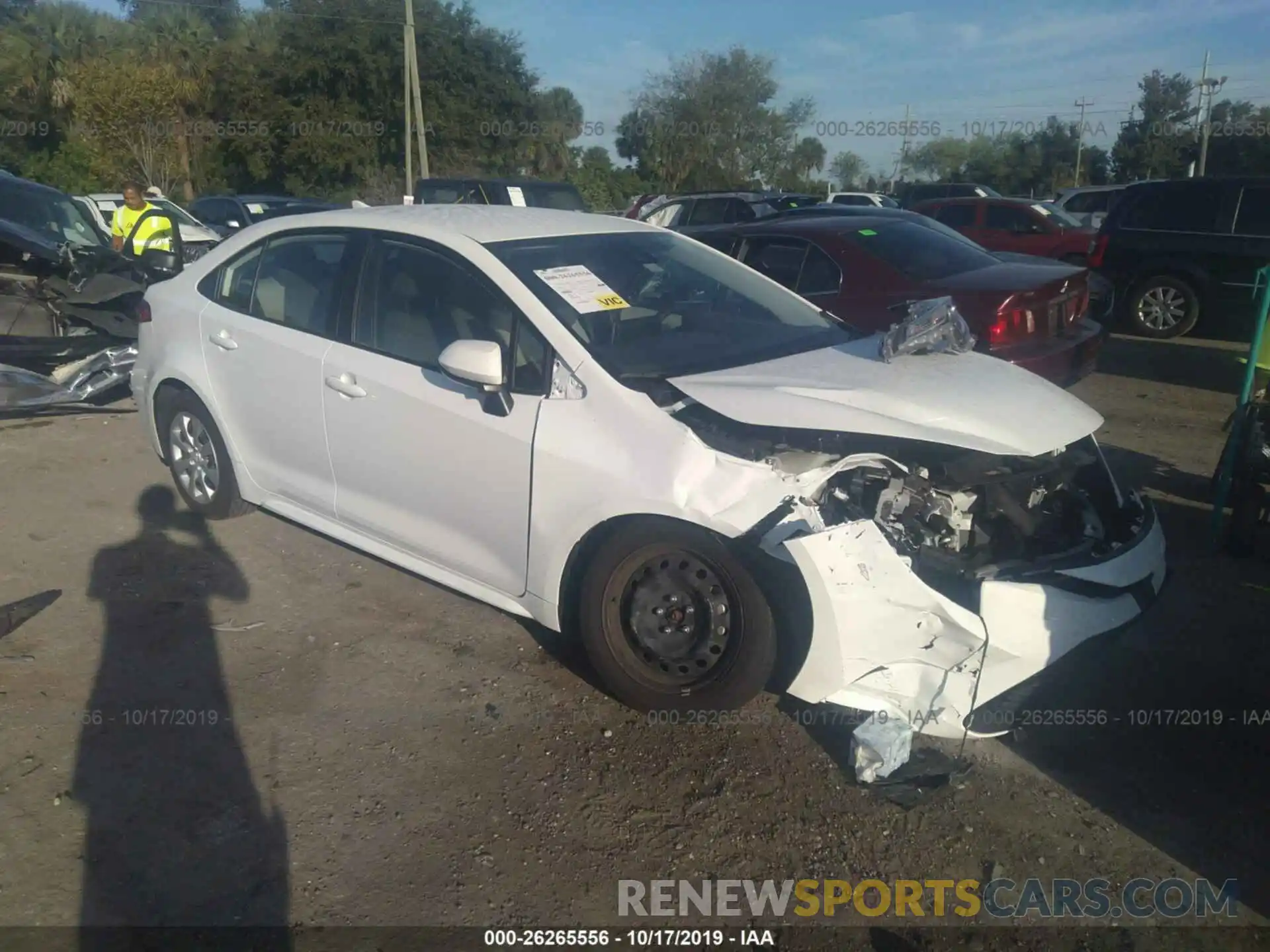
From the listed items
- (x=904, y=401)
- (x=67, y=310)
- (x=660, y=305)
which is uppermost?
(x=660, y=305)

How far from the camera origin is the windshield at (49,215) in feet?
33.6

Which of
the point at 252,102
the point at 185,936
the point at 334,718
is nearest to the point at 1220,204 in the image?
the point at 334,718

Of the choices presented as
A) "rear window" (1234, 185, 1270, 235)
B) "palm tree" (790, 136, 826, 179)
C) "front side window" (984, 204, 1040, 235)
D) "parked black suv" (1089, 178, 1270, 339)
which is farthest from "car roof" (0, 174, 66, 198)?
"palm tree" (790, 136, 826, 179)

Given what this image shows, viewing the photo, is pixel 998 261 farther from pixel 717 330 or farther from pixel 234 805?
pixel 234 805

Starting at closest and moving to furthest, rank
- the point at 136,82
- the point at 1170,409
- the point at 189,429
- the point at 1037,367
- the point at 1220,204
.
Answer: the point at 189,429 < the point at 1037,367 < the point at 1170,409 < the point at 1220,204 < the point at 136,82

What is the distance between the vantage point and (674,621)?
356 centimetres

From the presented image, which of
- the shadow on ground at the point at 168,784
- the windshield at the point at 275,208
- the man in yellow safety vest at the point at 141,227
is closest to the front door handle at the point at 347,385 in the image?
the shadow on ground at the point at 168,784

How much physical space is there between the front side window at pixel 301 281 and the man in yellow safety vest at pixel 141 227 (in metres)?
6.15

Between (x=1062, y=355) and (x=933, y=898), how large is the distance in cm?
460

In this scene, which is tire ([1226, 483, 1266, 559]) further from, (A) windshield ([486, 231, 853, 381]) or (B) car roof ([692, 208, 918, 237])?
(B) car roof ([692, 208, 918, 237])

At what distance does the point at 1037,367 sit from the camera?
6496mm

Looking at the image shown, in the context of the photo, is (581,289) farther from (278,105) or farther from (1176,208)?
(278,105)

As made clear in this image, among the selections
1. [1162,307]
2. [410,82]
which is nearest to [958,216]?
[1162,307]

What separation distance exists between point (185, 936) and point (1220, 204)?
39.9 feet
